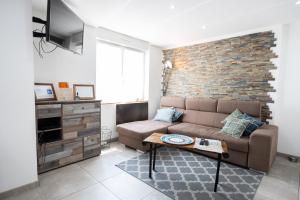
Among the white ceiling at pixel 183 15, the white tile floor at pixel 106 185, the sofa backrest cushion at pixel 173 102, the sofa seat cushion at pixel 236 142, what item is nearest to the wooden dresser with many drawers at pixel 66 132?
the white tile floor at pixel 106 185

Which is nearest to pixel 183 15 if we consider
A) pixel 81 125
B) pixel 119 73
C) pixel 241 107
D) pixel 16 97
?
pixel 119 73

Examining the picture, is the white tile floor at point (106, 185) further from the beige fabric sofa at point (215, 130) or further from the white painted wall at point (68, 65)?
the white painted wall at point (68, 65)

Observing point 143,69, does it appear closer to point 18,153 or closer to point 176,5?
point 176,5

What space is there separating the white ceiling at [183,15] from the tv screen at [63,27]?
1.04 ft

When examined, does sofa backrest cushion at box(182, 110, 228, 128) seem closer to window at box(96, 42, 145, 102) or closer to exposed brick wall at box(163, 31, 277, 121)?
exposed brick wall at box(163, 31, 277, 121)

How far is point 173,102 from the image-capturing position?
13.9 ft

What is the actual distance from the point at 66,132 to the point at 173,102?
267cm

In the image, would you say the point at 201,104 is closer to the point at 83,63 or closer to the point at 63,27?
the point at 83,63

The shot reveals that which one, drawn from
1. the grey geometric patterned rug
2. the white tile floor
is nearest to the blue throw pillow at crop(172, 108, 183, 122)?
the grey geometric patterned rug

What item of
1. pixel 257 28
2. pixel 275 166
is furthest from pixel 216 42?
pixel 275 166

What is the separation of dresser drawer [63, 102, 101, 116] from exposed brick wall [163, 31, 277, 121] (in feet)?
8.25

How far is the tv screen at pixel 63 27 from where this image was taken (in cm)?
181

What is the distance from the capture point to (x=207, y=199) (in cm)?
181

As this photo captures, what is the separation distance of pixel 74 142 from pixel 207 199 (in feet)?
6.80
